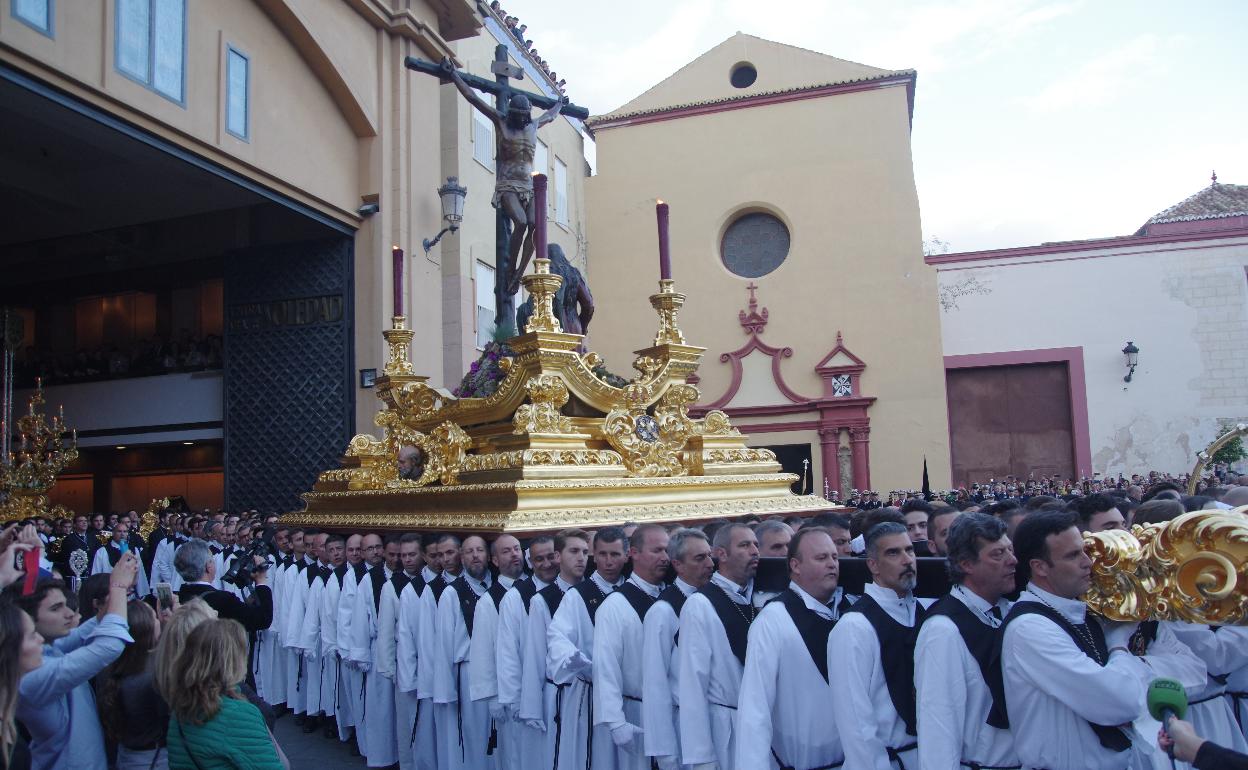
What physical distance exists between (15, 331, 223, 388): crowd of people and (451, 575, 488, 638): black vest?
10.1 m

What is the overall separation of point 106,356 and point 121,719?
46.3 ft

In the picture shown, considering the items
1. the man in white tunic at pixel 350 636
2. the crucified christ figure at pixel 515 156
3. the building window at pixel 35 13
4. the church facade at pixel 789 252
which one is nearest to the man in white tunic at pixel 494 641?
the man in white tunic at pixel 350 636

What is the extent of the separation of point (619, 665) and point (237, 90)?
355 inches

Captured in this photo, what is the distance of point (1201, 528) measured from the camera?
230cm

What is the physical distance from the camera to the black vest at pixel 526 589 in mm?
4875

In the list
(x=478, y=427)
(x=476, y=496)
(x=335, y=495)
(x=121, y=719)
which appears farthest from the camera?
(x=335, y=495)

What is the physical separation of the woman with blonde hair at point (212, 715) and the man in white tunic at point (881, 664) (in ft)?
5.83

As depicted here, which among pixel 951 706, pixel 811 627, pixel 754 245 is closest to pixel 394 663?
pixel 811 627

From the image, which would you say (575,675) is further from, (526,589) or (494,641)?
(494,641)

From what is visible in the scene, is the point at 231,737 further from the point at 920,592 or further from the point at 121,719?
the point at 920,592

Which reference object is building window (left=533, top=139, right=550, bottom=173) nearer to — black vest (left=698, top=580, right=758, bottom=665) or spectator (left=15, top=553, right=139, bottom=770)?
black vest (left=698, top=580, right=758, bottom=665)

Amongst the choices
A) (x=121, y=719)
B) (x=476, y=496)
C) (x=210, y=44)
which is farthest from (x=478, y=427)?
(x=210, y=44)

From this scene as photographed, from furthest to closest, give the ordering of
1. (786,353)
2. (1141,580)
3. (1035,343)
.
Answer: (786,353), (1035,343), (1141,580)

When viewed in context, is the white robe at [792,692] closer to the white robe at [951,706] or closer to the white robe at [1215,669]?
the white robe at [951,706]
